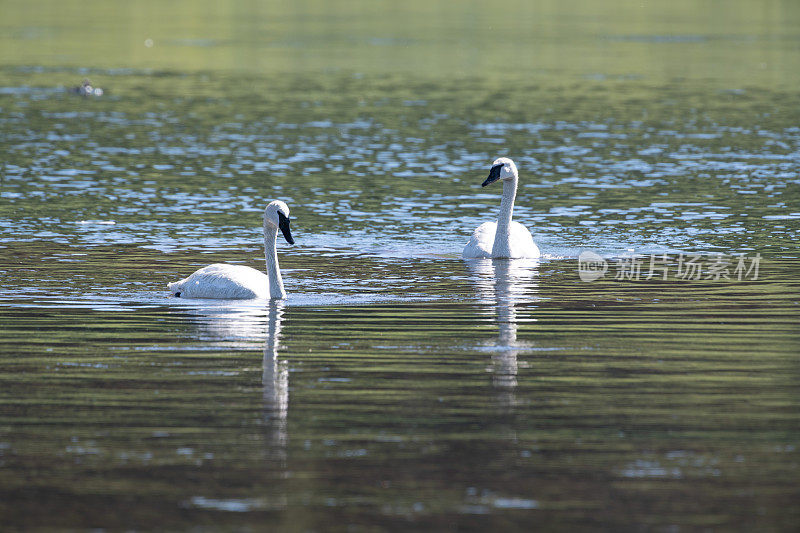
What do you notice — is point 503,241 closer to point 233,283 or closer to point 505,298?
point 505,298

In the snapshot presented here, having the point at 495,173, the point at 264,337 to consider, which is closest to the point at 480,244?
the point at 495,173

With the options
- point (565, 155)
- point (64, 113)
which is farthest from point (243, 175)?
point (64, 113)

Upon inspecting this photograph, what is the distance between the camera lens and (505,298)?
19312 millimetres

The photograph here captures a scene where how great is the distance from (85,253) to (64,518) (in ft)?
45.7

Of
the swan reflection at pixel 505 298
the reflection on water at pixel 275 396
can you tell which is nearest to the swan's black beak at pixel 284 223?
the reflection on water at pixel 275 396

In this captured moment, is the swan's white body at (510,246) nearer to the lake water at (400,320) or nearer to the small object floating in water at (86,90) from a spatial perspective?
the lake water at (400,320)

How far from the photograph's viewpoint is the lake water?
10.2m

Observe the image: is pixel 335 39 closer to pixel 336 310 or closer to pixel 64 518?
pixel 336 310

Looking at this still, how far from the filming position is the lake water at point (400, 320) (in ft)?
33.6

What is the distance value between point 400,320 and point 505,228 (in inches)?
280

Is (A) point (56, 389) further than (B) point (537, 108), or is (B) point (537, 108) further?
Answer: (B) point (537, 108)

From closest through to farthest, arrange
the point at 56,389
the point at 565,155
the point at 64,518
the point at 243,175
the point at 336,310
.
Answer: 1. the point at 64,518
2. the point at 56,389
3. the point at 336,310
4. the point at 243,175
5. the point at 565,155

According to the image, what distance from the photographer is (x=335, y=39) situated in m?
86.4

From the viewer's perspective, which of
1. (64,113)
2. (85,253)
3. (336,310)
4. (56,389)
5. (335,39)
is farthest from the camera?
(335,39)
